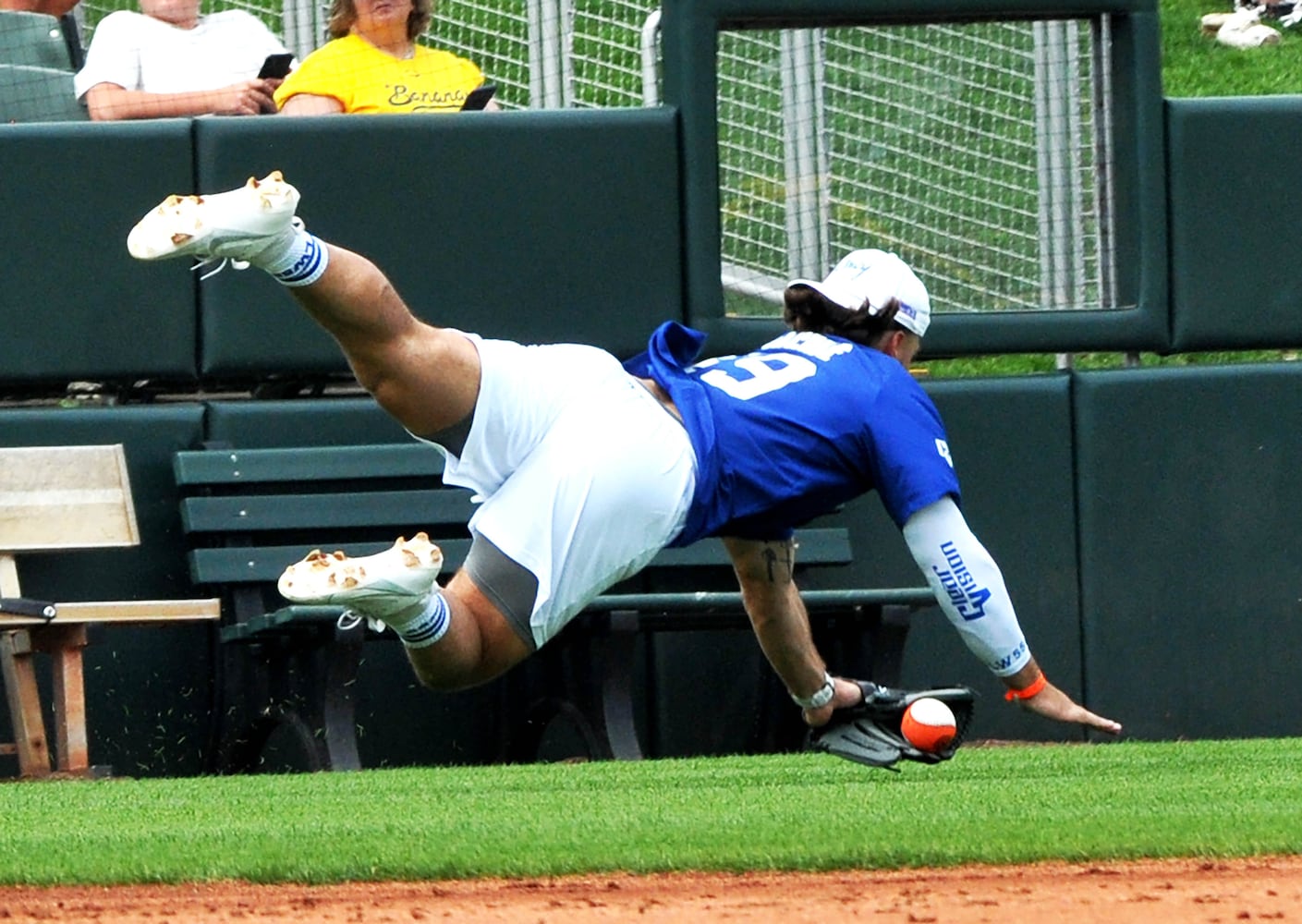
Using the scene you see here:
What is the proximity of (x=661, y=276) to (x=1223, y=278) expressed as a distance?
2329 mm

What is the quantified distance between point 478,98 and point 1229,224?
10.1ft

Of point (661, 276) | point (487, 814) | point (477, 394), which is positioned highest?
point (477, 394)

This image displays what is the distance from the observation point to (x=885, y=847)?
5.24 m

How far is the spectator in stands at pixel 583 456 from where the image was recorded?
15.9ft

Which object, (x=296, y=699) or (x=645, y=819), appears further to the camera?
(x=296, y=699)

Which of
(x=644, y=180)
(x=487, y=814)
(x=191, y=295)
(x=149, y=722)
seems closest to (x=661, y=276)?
(x=644, y=180)

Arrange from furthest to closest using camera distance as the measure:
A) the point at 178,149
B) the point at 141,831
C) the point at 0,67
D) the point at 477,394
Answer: the point at 0,67
the point at 178,149
the point at 141,831
the point at 477,394

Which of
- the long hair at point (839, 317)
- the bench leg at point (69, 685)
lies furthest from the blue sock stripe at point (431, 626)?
the bench leg at point (69, 685)

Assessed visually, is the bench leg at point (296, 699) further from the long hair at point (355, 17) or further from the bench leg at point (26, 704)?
the long hair at point (355, 17)

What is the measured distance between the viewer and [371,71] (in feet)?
29.8

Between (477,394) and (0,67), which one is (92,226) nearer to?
(0,67)

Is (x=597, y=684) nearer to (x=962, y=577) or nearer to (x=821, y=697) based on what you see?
(x=821, y=697)

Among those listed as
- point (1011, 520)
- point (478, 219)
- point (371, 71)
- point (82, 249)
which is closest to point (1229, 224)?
point (1011, 520)

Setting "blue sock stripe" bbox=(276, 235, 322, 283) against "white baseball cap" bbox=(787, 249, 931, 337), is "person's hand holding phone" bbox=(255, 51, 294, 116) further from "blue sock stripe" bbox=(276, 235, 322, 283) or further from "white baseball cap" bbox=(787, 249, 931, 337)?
"blue sock stripe" bbox=(276, 235, 322, 283)
